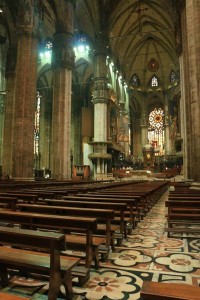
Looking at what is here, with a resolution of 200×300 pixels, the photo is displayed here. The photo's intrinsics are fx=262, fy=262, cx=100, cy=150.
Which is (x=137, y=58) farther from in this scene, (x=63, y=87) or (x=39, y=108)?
(x=63, y=87)

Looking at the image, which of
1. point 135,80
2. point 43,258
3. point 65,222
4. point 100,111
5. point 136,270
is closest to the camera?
point 43,258

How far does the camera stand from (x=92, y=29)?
28797 mm

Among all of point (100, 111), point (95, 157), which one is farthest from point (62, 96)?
point (95, 157)

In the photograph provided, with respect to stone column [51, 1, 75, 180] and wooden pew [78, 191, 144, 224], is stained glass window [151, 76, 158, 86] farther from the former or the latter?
wooden pew [78, 191, 144, 224]

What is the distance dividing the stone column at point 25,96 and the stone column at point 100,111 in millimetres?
12452

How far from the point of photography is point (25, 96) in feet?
48.7

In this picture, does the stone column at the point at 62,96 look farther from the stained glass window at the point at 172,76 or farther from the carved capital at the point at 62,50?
the stained glass window at the point at 172,76

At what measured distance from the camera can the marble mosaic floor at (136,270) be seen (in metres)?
2.45

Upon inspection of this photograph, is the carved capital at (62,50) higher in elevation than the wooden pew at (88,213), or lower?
higher

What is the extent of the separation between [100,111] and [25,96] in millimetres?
13523

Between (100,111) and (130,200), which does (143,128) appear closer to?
(100,111)

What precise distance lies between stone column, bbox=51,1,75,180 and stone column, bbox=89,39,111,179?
759cm

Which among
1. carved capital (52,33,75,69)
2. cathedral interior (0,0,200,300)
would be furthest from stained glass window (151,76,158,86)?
carved capital (52,33,75,69)

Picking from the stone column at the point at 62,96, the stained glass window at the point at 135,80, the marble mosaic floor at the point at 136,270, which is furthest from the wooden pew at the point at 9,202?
the stained glass window at the point at 135,80
